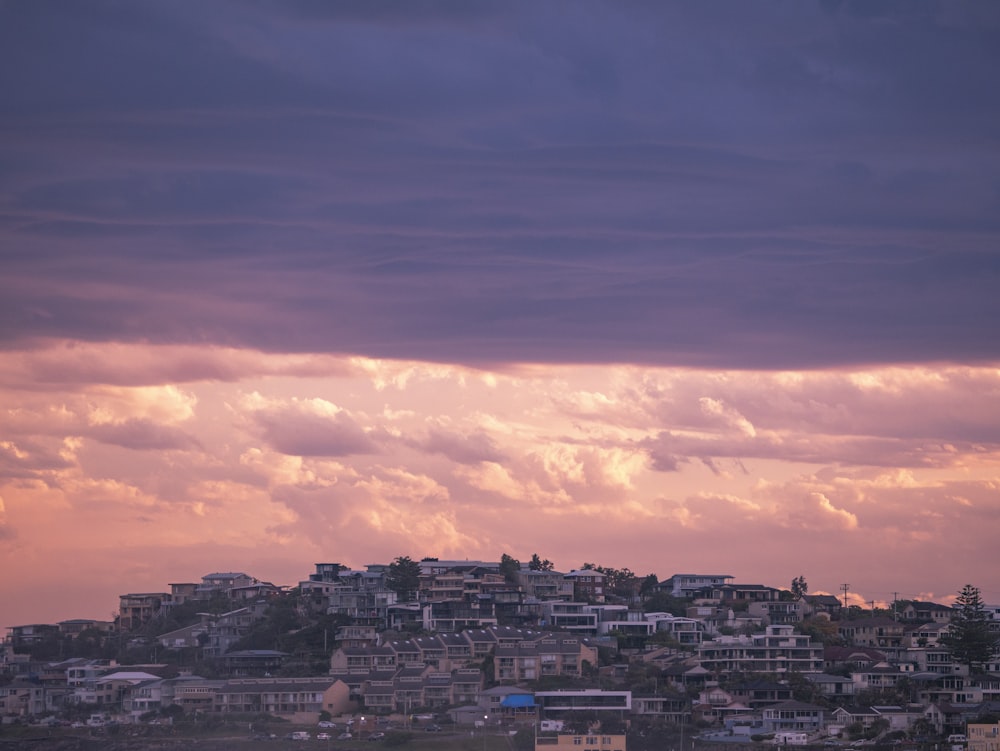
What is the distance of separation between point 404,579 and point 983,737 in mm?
51405

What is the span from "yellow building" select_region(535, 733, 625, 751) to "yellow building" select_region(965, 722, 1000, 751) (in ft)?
62.3

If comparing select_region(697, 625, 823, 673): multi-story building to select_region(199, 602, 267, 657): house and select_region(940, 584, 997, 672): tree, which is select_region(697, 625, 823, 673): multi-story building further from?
select_region(199, 602, 267, 657): house

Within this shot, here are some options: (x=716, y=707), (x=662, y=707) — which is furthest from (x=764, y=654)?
(x=662, y=707)

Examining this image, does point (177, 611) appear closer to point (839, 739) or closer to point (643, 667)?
point (643, 667)

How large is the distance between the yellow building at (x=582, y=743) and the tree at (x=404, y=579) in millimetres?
37608

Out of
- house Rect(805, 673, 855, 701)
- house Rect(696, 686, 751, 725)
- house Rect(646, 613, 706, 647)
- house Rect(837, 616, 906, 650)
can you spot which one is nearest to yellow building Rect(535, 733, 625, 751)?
house Rect(696, 686, 751, 725)

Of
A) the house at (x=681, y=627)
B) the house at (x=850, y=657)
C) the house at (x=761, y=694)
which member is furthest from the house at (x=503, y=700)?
the house at (x=850, y=657)

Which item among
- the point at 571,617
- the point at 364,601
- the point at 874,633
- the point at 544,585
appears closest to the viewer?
the point at 874,633

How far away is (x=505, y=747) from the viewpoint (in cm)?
9569

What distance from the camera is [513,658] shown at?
11006cm

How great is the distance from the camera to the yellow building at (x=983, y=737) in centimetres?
9394

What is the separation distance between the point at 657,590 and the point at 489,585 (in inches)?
711

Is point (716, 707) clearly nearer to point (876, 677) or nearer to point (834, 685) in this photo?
point (834, 685)

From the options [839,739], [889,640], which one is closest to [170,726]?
[839,739]
